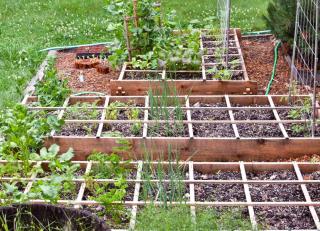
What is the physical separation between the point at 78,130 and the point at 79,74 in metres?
1.86

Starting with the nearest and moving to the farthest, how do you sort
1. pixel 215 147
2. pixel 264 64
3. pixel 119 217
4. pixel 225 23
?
pixel 119 217, pixel 215 147, pixel 225 23, pixel 264 64

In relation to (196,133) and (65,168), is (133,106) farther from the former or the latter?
(65,168)

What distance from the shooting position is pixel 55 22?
9.59 meters

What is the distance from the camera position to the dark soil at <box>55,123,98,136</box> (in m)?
5.80

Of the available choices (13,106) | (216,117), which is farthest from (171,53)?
(13,106)

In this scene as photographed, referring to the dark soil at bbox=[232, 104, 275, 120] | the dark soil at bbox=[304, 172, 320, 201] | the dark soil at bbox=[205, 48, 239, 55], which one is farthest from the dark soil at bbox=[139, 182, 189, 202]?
the dark soil at bbox=[205, 48, 239, 55]

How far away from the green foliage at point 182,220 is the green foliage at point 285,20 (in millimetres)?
3744

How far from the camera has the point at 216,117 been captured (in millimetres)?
6105

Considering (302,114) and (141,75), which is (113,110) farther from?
(302,114)

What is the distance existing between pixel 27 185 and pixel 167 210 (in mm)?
1231

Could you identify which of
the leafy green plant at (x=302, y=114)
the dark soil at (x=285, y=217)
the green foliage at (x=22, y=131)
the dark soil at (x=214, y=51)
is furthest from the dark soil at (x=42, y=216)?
the dark soil at (x=214, y=51)

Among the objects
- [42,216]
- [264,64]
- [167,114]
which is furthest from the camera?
[264,64]

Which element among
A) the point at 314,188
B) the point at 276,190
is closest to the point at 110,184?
the point at 276,190

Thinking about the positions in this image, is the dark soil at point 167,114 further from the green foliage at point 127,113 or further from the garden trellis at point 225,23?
the garden trellis at point 225,23
